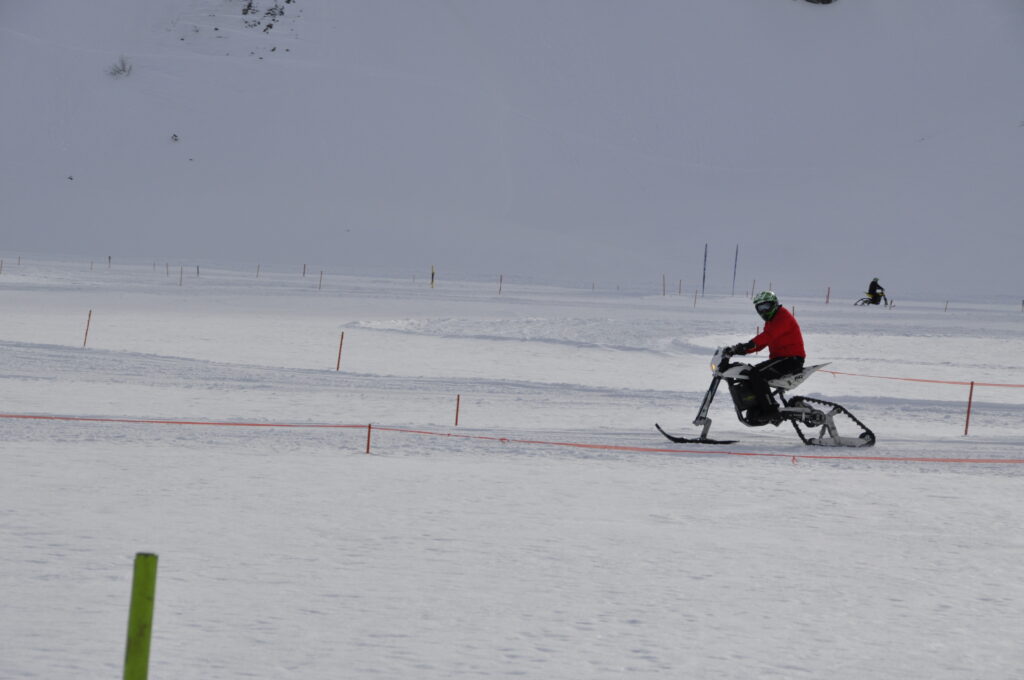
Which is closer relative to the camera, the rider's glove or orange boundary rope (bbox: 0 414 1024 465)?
the rider's glove

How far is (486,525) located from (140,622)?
5.26m

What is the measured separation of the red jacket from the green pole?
9.62 m

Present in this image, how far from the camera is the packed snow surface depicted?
5949 millimetres

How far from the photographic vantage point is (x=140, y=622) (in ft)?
11.6

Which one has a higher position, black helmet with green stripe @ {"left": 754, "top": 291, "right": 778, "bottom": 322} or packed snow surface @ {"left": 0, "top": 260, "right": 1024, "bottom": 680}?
black helmet with green stripe @ {"left": 754, "top": 291, "right": 778, "bottom": 322}

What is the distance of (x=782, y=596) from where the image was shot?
23.1 feet

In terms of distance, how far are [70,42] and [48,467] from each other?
80.3 meters

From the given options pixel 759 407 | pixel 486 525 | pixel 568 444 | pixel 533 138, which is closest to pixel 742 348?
pixel 759 407

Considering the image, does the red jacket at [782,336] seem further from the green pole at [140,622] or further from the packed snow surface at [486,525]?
the green pole at [140,622]

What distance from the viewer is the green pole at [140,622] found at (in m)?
3.46

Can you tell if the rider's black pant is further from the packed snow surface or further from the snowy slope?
the snowy slope

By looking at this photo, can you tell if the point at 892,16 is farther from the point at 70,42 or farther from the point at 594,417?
the point at 594,417

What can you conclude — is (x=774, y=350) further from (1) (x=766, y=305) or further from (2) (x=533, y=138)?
(2) (x=533, y=138)

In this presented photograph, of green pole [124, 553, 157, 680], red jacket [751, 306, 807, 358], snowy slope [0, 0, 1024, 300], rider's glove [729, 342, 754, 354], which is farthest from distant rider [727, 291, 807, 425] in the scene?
snowy slope [0, 0, 1024, 300]
